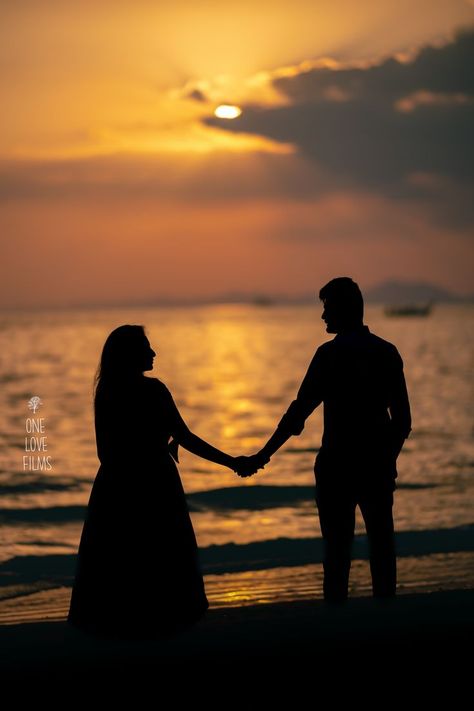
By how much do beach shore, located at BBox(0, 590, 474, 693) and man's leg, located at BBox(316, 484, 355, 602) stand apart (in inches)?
21.3

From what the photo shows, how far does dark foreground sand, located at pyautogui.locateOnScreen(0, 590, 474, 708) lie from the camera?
482 centimetres

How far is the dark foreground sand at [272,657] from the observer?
4.82 m

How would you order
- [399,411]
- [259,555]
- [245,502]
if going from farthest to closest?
1. [245,502]
2. [259,555]
3. [399,411]

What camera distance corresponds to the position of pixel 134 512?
6.07 m

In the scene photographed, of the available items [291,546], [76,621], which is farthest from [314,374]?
[291,546]

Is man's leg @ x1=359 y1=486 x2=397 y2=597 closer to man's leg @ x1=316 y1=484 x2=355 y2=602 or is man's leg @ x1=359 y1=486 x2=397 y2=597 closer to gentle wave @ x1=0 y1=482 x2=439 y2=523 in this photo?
man's leg @ x1=316 y1=484 x2=355 y2=602

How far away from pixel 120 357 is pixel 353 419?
1.51 metres

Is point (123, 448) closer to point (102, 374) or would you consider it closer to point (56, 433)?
point (102, 374)

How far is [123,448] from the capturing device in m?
6.07

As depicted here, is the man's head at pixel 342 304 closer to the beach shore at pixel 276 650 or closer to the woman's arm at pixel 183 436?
the woman's arm at pixel 183 436

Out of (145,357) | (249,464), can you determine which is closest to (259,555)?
(249,464)

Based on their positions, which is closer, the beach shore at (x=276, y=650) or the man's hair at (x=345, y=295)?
the beach shore at (x=276, y=650)

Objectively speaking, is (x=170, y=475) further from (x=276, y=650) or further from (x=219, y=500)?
(x=219, y=500)

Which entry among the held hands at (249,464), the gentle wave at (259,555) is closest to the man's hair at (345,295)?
the held hands at (249,464)
